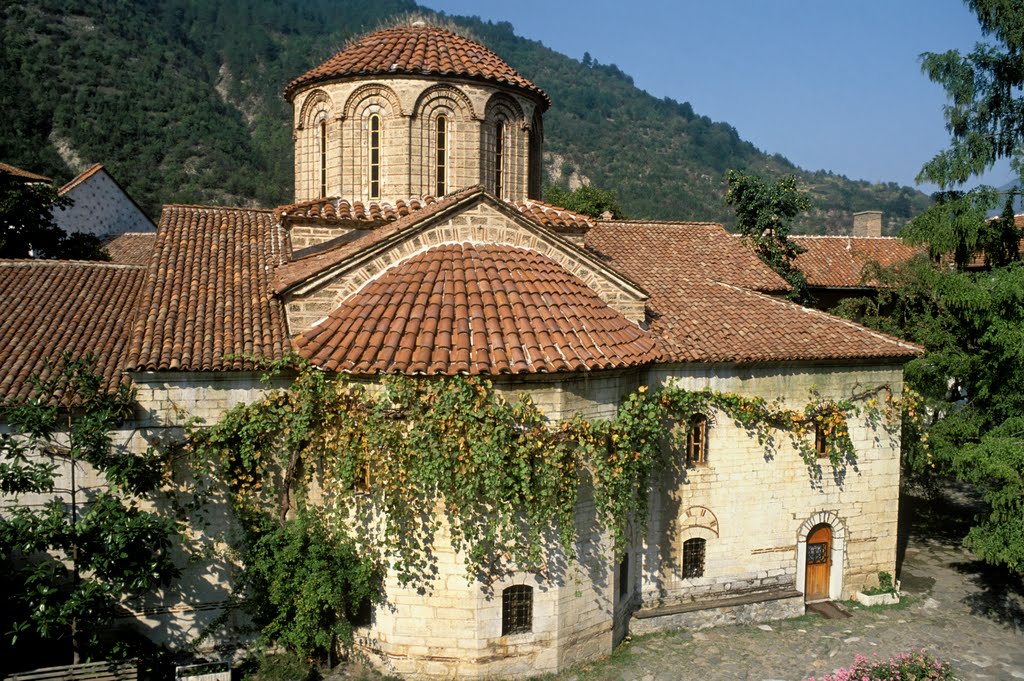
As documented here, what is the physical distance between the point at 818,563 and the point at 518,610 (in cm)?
599

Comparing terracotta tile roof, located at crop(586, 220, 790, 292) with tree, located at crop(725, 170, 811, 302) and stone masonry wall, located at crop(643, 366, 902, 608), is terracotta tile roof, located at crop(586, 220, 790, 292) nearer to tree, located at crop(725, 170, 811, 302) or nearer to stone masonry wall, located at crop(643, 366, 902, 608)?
stone masonry wall, located at crop(643, 366, 902, 608)

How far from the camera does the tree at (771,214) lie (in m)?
20.2

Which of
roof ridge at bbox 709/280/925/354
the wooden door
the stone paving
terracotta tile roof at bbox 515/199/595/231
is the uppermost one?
terracotta tile roof at bbox 515/199/595/231

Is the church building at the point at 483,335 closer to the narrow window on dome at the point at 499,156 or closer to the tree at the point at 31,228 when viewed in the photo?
the narrow window on dome at the point at 499,156

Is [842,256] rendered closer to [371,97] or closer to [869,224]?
[869,224]

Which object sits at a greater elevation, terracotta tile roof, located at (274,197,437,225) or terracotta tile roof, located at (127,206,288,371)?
terracotta tile roof, located at (274,197,437,225)

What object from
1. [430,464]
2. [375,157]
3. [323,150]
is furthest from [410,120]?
[430,464]

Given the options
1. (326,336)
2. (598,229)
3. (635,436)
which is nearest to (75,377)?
(326,336)

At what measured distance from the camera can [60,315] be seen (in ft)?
34.6

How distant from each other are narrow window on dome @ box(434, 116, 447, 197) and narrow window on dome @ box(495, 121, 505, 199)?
0.94 metres

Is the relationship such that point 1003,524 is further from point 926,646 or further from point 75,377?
point 75,377

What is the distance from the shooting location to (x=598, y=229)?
51.7ft

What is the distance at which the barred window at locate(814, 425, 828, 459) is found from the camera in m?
12.2

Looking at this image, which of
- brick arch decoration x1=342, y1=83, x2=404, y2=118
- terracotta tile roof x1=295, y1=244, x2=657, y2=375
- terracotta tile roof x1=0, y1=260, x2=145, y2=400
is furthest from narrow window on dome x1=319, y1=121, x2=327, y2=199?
terracotta tile roof x1=295, y1=244, x2=657, y2=375
